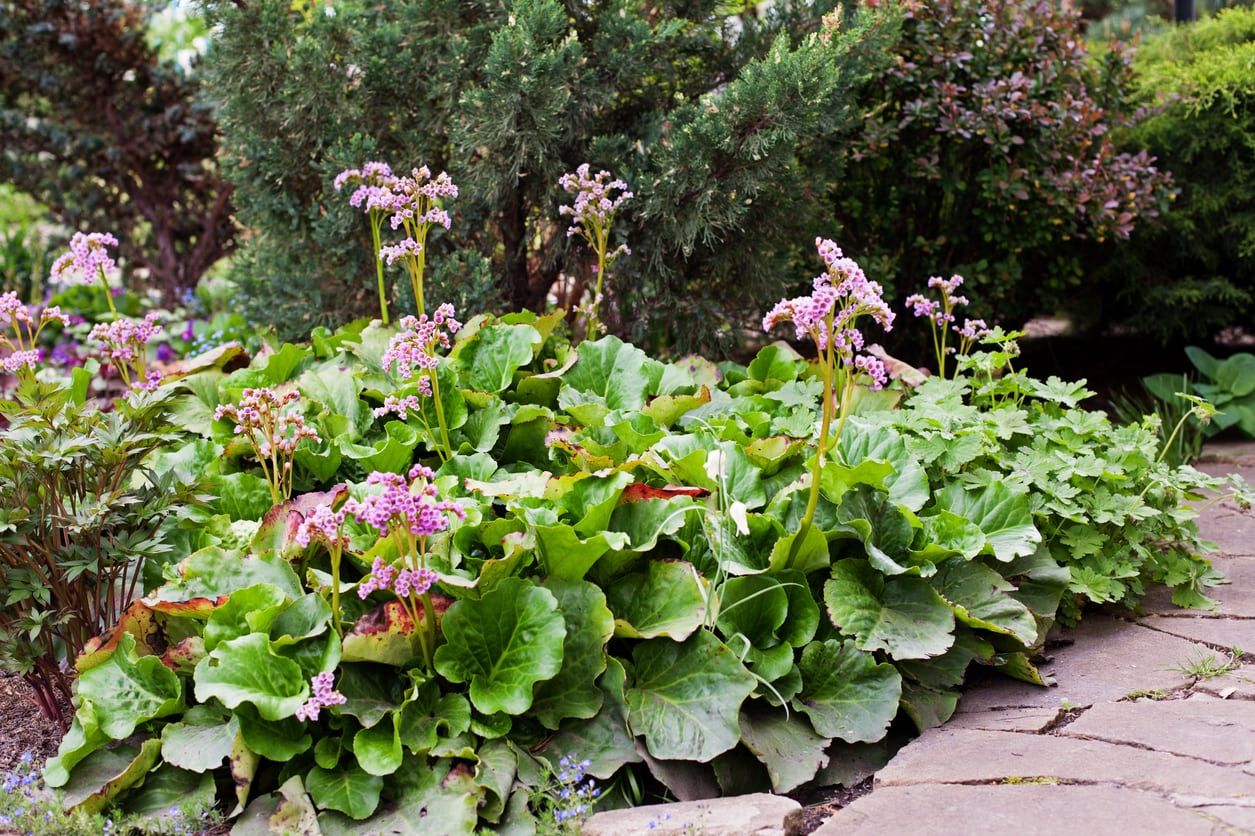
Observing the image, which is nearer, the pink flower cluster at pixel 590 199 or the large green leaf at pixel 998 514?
the large green leaf at pixel 998 514

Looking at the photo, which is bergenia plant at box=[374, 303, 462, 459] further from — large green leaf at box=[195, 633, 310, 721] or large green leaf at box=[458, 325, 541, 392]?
large green leaf at box=[195, 633, 310, 721]

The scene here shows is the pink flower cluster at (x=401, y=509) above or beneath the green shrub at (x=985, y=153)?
beneath

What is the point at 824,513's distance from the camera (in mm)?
2541

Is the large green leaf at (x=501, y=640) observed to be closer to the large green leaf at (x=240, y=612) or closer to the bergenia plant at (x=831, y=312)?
the large green leaf at (x=240, y=612)

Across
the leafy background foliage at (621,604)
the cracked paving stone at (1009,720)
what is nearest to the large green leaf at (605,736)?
the leafy background foliage at (621,604)

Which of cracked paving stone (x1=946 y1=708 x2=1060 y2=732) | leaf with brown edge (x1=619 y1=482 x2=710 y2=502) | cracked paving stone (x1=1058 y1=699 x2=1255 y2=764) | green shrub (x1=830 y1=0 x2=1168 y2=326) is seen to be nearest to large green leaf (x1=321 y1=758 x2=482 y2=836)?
leaf with brown edge (x1=619 y1=482 x2=710 y2=502)

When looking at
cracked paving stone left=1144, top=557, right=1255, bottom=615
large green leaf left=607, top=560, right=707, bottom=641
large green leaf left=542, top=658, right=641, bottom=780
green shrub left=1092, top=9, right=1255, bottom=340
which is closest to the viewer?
large green leaf left=542, top=658, right=641, bottom=780

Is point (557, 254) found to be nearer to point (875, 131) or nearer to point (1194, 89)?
point (875, 131)

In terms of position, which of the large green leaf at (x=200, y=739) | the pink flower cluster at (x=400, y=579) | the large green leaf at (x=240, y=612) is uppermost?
the pink flower cluster at (x=400, y=579)

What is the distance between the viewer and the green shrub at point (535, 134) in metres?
3.64

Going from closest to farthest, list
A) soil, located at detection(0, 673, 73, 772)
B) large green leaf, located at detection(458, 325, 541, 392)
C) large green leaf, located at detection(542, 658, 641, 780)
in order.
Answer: large green leaf, located at detection(542, 658, 641, 780), soil, located at detection(0, 673, 73, 772), large green leaf, located at detection(458, 325, 541, 392)

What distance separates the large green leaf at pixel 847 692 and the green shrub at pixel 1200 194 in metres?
3.32

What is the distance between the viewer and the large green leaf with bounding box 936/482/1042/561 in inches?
99.3

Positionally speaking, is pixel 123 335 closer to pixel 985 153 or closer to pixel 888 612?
pixel 888 612
